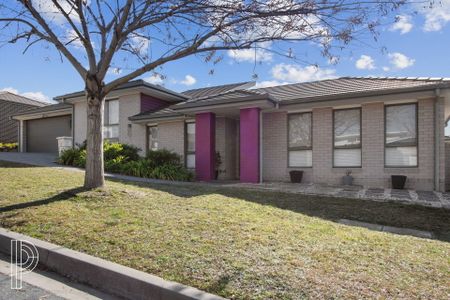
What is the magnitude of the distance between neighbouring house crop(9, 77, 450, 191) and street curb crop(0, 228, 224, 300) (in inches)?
335

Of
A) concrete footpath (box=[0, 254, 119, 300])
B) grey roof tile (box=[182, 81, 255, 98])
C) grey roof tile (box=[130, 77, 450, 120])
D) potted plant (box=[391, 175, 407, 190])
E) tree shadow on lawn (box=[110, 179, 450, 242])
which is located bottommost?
concrete footpath (box=[0, 254, 119, 300])

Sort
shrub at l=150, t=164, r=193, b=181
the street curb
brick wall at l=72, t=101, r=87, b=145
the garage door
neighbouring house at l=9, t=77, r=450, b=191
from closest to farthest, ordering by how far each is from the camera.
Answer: the street curb, neighbouring house at l=9, t=77, r=450, b=191, shrub at l=150, t=164, r=193, b=181, brick wall at l=72, t=101, r=87, b=145, the garage door

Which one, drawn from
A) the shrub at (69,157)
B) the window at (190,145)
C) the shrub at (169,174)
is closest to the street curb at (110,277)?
the shrub at (169,174)

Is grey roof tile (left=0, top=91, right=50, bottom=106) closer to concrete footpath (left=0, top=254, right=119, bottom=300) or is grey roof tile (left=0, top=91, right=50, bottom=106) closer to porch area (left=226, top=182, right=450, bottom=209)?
porch area (left=226, top=182, right=450, bottom=209)

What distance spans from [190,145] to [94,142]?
8.09 m

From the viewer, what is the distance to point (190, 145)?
14867 mm

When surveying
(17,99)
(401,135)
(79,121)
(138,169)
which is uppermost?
(17,99)

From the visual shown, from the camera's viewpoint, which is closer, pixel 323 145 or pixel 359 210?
pixel 359 210

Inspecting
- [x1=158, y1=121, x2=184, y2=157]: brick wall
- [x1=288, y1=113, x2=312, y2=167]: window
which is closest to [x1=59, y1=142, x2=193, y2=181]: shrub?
[x1=158, y1=121, x2=184, y2=157]: brick wall

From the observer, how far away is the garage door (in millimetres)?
21344

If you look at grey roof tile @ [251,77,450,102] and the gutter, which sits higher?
grey roof tile @ [251,77,450,102]

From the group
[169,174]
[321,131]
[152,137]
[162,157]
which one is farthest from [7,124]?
[321,131]

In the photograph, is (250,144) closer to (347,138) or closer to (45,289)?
(347,138)

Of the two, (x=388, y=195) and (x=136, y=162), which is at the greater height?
(x=136, y=162)
